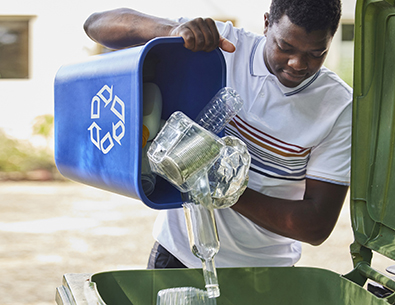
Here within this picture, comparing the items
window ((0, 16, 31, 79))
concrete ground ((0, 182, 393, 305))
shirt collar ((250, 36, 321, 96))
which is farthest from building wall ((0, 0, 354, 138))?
shirt collar ((250, 36, 321, 96))

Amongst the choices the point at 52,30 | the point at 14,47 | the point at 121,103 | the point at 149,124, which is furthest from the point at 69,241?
the point at 14,47

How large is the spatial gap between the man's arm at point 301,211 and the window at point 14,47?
790cm

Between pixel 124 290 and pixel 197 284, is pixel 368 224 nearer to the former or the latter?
pixel 197 284

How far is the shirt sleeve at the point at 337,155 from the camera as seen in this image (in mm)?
1494

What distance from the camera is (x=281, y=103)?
1523 millimetres

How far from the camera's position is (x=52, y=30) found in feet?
27.8

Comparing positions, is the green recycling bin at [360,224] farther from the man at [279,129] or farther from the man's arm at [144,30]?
the man's arm at [144,30]

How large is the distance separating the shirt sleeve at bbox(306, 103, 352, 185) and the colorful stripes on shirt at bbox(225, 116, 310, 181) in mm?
56

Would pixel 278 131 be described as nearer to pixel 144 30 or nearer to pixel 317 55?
pixel 317 55

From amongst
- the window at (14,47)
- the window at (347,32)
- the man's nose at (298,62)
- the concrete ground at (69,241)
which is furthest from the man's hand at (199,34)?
the window at (347,32)

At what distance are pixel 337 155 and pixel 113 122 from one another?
67 cm

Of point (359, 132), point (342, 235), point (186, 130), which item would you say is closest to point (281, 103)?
point (359, 132)

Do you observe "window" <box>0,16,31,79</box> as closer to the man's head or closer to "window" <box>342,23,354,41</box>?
"window" <box>342,23,354,41</box>

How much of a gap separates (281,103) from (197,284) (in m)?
0.58
